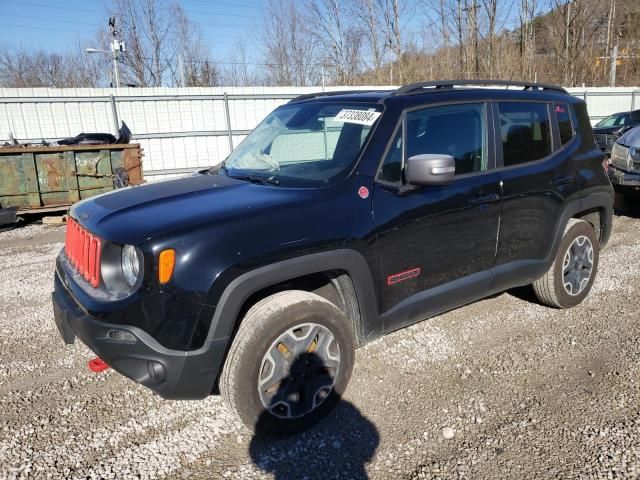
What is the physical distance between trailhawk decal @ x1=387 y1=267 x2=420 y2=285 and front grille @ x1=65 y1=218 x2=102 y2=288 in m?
1.65

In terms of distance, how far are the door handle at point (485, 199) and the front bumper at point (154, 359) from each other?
6.32 ft

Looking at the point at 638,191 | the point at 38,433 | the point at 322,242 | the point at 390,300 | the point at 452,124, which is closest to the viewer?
the point at 322,242

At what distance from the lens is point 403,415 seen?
2.93m

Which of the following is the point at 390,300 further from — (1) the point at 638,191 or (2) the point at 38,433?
(1) the point at 638,191

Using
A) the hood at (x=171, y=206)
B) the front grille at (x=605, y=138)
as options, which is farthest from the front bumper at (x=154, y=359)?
the front grille at (x=605, y=138)

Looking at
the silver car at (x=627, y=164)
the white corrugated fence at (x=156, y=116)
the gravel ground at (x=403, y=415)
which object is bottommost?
the gravel ground at (x=403, y=415)

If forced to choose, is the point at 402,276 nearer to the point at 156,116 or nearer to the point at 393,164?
the point at 393,164

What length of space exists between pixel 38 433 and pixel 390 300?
2213 millimetres

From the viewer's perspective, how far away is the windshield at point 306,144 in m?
3.04

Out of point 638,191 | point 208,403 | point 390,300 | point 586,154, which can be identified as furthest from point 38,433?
point 638,191

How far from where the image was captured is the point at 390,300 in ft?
9.86

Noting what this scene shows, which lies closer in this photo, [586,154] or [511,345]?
[511,345]

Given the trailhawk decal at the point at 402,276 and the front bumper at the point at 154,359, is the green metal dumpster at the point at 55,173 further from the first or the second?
the trailhawk decal at the point at 402,276

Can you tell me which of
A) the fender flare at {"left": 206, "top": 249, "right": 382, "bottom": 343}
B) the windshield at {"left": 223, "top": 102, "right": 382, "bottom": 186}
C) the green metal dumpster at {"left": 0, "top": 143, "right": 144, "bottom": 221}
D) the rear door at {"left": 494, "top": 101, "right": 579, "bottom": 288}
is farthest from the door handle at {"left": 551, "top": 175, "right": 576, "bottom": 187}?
the green metal dumpster at {"left": 0, "top": 143, "right": 144, "bottom": 221}
